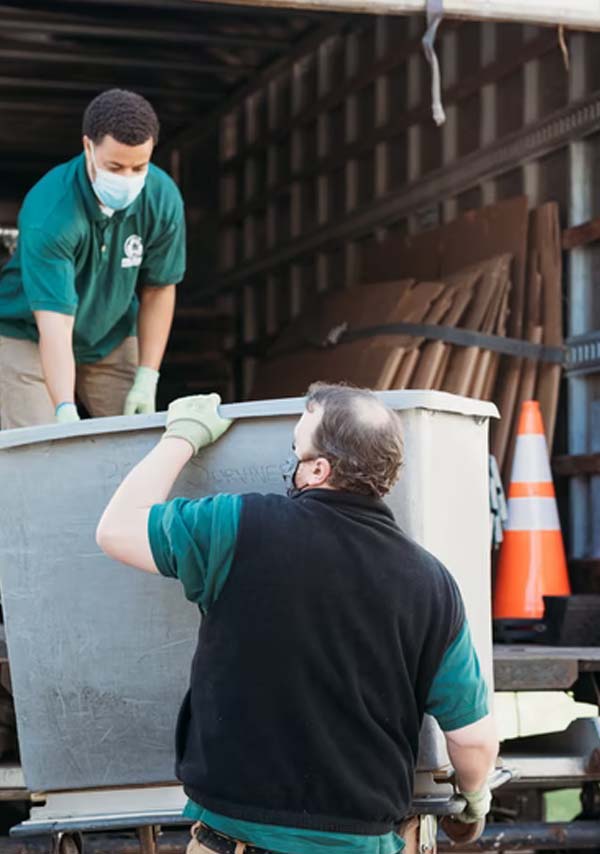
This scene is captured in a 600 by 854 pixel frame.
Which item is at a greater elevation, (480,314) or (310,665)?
(480,314)

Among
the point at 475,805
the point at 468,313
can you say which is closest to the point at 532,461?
the point at 468,313

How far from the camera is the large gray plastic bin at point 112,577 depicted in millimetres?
3475

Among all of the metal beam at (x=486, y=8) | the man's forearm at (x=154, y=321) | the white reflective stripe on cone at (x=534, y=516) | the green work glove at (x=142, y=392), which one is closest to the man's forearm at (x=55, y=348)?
the green work glove at (x=142, y=392)

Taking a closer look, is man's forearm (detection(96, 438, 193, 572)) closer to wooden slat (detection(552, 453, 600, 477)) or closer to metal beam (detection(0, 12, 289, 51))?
wooden slat (detection(552, 453, 600, 477))

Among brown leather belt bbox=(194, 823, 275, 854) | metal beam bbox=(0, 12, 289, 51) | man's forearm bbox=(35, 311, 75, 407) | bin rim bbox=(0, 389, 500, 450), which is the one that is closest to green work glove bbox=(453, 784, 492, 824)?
brown leather belt bbox=(194, 823, 275, 854)

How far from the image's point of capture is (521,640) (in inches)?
240

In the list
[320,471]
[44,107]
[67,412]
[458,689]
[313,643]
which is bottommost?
[458,689]

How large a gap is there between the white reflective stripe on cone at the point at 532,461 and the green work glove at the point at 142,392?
2.00 m

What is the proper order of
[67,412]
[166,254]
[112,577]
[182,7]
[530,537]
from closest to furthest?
[112,577] < [67,412] < [166,254] < [530,537] < [182,7]

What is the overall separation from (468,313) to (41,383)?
257cm

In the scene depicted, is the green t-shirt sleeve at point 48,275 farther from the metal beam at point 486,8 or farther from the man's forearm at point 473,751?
the man's forearm at point 473,751

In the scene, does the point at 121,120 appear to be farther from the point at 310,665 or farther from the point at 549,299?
the point at 549,299

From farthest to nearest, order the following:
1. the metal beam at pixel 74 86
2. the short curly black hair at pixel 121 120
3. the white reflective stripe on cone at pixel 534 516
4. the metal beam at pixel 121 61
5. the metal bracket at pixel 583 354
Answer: the metal beam at pixel 74 86 → the metal beam at pixel 121 61 → the metal bracket at pixel 583 354 → the white reflective stripe on cone at pixel 534 516 → the short curly black hair at pixel 121 120

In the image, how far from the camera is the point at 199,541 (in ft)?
10.1
